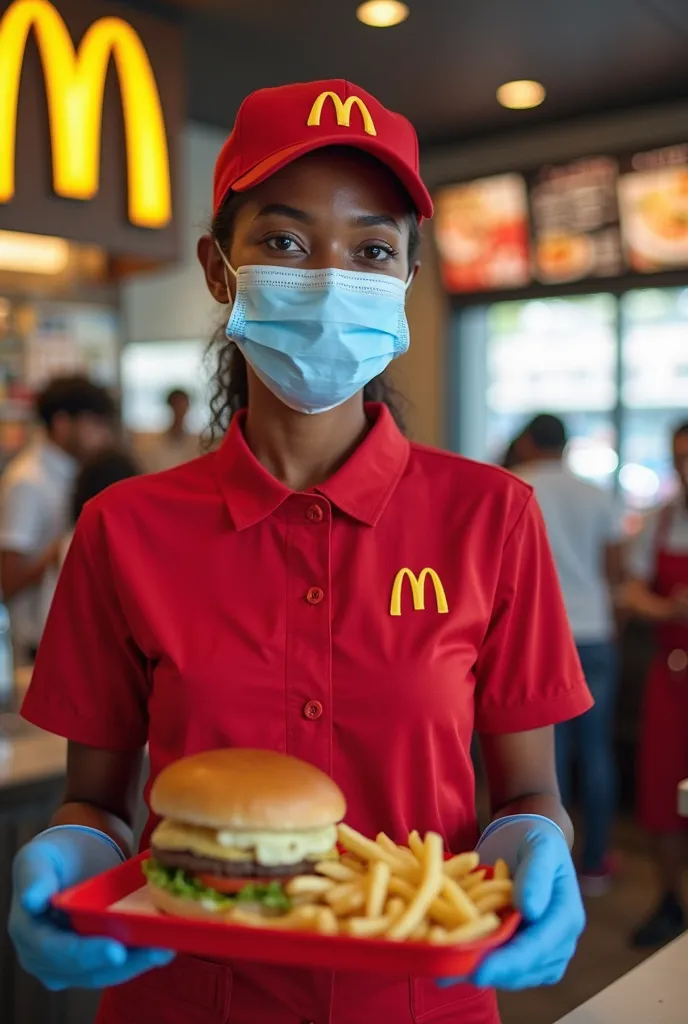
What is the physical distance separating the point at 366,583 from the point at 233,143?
1.86ft

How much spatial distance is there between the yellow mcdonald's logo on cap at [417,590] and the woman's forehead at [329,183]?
43cm

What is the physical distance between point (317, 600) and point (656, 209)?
15.7 feet

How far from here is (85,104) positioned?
11.6 feet

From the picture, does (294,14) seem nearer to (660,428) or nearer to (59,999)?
(660,428)

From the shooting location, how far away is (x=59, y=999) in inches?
90.7

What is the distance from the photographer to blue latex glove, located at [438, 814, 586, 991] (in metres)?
0.96

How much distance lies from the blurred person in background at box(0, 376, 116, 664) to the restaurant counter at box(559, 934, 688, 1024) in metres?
2.48

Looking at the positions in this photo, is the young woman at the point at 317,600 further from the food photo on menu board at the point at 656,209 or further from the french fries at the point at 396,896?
the food photo on menu board at the point at 656,209

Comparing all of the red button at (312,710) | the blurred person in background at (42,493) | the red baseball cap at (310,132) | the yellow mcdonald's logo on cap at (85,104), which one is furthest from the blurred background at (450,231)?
the red baseball cap at (310,132)

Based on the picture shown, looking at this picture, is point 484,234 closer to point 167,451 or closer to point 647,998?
point 167,451

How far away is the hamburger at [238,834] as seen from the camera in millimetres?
1018

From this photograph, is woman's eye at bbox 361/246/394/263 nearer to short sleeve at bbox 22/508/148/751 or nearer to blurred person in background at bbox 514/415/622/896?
short sleeve at bbox 22/508/148/751

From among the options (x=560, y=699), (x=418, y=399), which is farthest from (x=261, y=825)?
(x=418, y=399)

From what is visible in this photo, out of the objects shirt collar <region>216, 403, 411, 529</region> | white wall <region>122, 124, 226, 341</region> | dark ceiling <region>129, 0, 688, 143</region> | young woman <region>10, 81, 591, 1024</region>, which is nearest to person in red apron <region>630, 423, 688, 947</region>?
dark ceiling <region>129, 0, 688, 143</region>
